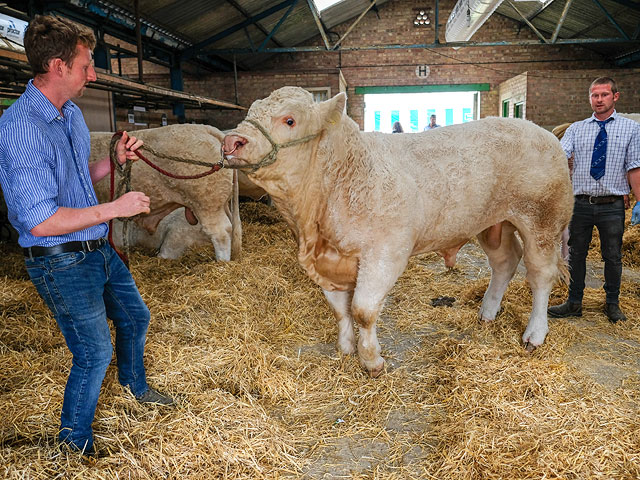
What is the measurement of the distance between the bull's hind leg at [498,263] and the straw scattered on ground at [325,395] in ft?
0.46

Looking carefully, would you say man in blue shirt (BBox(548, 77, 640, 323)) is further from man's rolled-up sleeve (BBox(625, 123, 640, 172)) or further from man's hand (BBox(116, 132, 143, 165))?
man's hand (BBox(116, 132, 143, 165))

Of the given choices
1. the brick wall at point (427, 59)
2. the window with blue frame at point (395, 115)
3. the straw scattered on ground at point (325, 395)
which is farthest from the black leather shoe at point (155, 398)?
the window with blue frame at point (395, 115)

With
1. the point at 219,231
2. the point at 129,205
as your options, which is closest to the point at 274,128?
the point at 129,205

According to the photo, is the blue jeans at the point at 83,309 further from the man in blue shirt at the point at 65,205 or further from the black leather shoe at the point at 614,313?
the black leather shoe at the point at 614,313

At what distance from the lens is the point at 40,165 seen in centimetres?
184

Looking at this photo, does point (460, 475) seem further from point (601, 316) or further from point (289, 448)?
point (601, 316)

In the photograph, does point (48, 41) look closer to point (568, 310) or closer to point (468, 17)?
point (568, 310)

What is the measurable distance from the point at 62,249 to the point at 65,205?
0.64 ft

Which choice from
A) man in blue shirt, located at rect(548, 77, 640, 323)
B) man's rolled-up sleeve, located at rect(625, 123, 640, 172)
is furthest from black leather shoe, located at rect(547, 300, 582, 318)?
man's rolled-up sleeve, located at rect(625, 123, 640, 172)

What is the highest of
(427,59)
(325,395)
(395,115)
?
(427,59)

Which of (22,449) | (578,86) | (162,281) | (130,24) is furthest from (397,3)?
(22,449)

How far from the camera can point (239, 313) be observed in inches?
156

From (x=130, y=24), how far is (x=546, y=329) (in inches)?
338

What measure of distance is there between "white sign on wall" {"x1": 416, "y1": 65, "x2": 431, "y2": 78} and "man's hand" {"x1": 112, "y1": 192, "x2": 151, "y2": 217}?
16.7 metres
